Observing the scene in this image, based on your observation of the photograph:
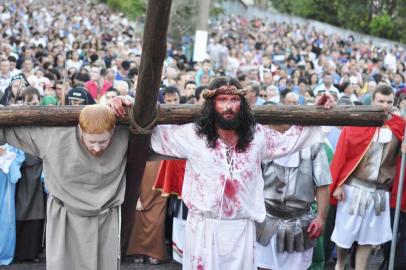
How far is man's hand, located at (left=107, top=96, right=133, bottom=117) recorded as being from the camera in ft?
14.3

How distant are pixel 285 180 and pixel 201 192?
4.68 feet

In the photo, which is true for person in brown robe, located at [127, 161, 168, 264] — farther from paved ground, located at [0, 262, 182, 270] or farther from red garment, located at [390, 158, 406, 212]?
red garment, located at [390, 158, 406, 212]

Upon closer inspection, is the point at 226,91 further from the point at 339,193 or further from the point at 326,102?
the point at 339,193

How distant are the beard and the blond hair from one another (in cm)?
69

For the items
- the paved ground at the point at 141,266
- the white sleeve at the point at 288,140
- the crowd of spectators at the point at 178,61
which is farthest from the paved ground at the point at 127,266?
the white sleeve at the point at 288,140

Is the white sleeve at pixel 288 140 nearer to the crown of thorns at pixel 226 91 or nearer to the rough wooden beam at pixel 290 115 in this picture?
the rough wooden beam at pixel 290 115

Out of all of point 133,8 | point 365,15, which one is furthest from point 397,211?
point 365,15

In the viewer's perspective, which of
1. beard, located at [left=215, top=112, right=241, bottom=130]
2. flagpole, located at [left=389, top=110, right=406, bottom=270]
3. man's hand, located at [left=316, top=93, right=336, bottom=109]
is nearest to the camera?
beard, located at [left=215, top=112, right=241, bottom=130]

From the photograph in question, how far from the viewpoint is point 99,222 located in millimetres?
4438

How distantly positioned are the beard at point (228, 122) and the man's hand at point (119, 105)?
1.92 feet

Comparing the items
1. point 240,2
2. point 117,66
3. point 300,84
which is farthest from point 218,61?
point 240,2

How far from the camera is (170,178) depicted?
7.54m

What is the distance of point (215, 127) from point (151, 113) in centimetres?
46

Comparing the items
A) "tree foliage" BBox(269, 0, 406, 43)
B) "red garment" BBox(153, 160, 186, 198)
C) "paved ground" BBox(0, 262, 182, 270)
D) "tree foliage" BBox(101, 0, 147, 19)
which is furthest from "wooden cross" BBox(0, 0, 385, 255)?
"tree foliage" BBox(269, 0, 406, 43)
